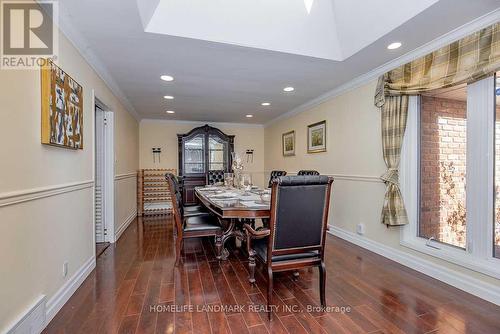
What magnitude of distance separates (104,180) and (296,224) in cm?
290

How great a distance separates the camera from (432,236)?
2.50m

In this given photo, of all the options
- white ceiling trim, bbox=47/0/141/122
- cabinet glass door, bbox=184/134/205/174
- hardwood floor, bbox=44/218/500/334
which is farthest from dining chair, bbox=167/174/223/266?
cabinet glass door, bbox=184/134/205/174

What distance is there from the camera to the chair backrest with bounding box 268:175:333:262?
1.61 metres

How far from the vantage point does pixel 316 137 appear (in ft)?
14.0

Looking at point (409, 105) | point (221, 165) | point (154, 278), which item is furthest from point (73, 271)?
point (221, 165)

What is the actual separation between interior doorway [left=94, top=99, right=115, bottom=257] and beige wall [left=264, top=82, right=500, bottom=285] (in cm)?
332

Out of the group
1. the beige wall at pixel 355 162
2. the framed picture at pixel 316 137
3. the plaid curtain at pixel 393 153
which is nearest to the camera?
the plaid curtain at pixel 393 153

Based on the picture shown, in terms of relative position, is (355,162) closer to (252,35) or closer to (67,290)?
(252,35)

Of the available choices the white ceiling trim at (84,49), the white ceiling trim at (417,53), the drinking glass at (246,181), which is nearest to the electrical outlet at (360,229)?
the drinking glass at (246,181)

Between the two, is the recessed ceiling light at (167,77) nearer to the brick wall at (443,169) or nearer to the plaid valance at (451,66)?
the plaid valance at (451,66)

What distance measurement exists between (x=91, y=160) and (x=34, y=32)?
1314 millimetres

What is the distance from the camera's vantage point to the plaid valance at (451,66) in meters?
1.85

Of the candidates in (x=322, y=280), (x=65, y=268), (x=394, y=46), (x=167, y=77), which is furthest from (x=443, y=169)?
(x=65, y=268)

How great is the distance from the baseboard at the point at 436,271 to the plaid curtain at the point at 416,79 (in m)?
0.39
